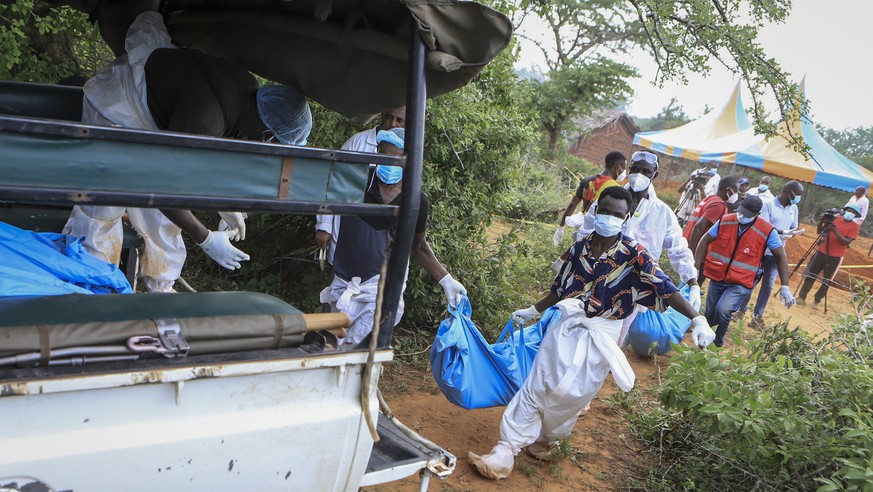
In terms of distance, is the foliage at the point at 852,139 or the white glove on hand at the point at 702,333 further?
the foliage at the point at 852,139

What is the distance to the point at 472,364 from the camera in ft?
13.5

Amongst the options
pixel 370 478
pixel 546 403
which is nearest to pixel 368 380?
pixel 370 478

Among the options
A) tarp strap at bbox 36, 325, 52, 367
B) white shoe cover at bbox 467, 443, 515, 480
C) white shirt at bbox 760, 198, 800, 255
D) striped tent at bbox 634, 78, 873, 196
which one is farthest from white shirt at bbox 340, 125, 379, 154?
striped tent at bbox 634, 78, 873, 196

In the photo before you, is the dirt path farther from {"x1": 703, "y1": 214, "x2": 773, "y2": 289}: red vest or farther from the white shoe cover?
{"x1": 703, "y1": 214, "x2": 773, "y2": 289}: red vest

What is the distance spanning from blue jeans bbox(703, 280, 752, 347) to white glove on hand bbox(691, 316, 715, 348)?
10.1 feet

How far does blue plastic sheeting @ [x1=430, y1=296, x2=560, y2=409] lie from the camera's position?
4039 millimetres

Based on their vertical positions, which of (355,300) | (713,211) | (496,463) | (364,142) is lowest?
(496,463)

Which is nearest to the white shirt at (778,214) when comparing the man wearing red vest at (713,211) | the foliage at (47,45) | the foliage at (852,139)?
the man wearing red vest at (713,211)

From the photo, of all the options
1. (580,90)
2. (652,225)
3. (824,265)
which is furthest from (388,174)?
(580,90)

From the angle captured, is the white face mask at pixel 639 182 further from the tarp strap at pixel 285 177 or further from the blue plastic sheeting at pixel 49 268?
the tarp strap at pixel 285 177

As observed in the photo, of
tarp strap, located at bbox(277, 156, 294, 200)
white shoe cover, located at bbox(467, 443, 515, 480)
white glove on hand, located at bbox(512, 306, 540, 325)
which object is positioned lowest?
white shoe cover, located at bbox(467, 443, 515, 480)

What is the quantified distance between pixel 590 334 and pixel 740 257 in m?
3.48

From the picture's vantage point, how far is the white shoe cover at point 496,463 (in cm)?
401

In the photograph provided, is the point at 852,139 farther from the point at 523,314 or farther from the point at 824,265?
the point at 523,314
